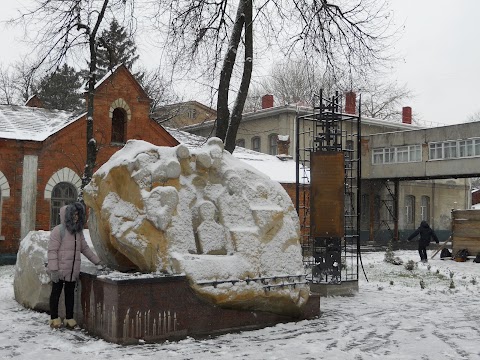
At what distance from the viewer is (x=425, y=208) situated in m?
40.3

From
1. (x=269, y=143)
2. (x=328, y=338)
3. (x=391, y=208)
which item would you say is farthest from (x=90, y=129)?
(x=391, y=208)

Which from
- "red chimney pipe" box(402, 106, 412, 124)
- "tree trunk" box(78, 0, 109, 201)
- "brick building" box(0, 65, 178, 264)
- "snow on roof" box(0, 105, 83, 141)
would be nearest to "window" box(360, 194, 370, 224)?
"red chimney pipe" box(402, 106, 412, 124)

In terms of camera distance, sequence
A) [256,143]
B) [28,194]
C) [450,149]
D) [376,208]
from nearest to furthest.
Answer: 1. [28,194]
2. [450,149]
3. [376,208]
4. [256,143]

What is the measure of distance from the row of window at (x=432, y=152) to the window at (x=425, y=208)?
23.2 ft

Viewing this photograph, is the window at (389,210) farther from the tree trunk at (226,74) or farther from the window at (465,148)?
the tree trunk at (226,74)

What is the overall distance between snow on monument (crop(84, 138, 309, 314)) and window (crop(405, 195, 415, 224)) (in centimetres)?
3176

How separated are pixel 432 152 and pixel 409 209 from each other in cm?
818

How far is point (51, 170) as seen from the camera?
2081 centimetres

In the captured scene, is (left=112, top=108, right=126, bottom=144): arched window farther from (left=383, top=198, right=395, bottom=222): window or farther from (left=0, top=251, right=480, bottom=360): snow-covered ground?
(left=383, top=198, right=395, bottom=222): window

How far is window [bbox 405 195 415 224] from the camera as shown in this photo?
39250 mm

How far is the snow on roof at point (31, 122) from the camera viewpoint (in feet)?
66.9

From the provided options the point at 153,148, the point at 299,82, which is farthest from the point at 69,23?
the point at 299,82

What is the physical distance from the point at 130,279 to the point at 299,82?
4110 centimetres

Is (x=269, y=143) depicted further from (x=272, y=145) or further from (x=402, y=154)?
(x=402, y=154)
